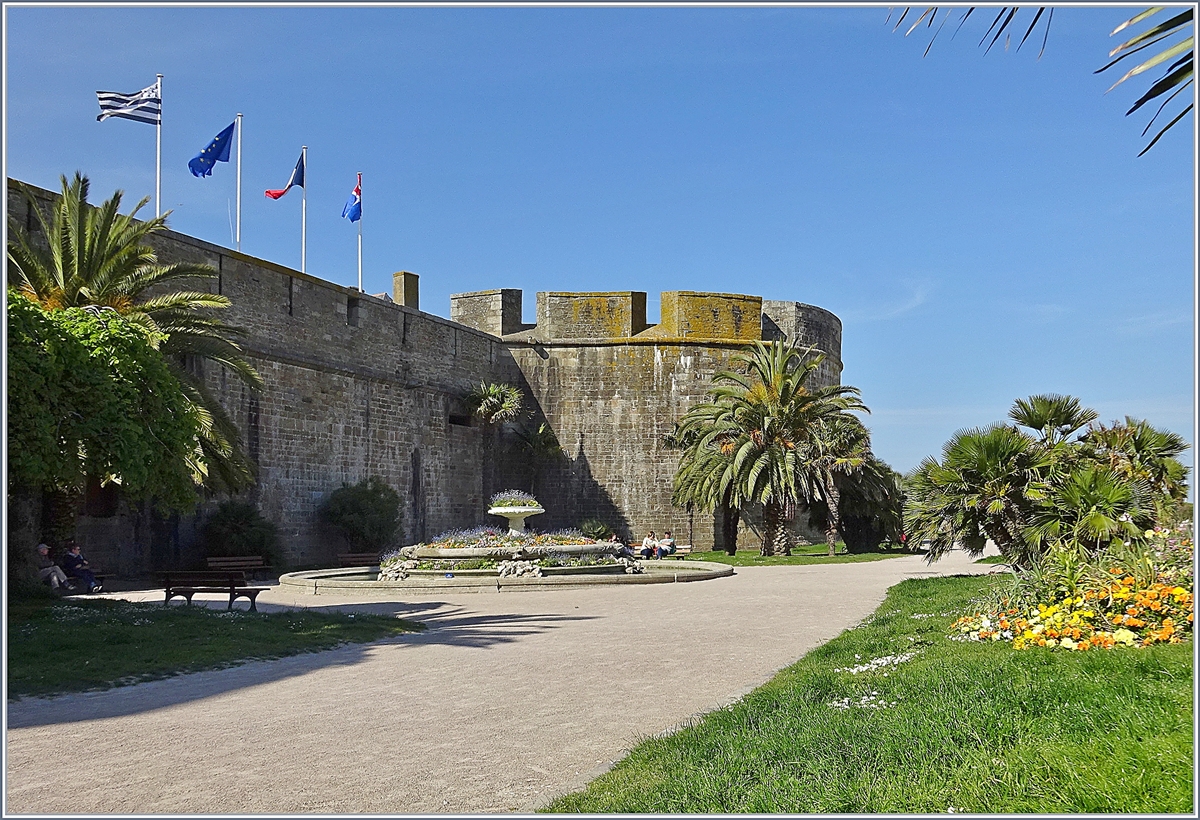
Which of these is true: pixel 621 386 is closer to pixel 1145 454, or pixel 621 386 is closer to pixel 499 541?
pixel 499 541

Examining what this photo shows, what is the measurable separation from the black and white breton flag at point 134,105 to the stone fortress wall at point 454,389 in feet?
8.31

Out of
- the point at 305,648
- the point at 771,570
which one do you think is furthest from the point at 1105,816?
the point at 771,570

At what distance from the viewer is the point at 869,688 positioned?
6.11m

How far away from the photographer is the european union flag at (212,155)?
24.2 m

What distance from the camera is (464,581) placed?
17297mm

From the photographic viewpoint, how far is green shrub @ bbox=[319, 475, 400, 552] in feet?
82.4

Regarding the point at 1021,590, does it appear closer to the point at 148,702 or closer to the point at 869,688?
the point at 869,688

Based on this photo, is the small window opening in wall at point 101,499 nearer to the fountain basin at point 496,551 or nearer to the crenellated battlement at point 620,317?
the fountain basin at point 496,551

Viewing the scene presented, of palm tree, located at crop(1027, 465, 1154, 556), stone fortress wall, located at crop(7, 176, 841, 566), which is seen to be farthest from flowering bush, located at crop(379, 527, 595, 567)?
palm tree, located at crop(1027, 465, 1154, 556)

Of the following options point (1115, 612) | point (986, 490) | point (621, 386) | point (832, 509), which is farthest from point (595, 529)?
point (1115, 612)

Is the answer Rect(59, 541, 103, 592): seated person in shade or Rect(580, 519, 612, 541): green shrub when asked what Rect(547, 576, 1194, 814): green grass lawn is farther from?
Rect(580, 519, 612, 541): green shrub

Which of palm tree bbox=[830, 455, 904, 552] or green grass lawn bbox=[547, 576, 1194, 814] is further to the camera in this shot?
palm tree bbox=[830, 455, 904, 552]

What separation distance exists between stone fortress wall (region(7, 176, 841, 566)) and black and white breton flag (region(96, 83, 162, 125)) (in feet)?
8.31

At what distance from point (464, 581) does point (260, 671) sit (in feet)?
28.7
